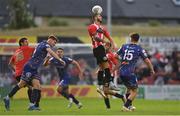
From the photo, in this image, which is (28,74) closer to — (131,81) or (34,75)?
(34,75)

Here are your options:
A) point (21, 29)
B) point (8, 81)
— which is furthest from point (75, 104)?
point (21, 29)

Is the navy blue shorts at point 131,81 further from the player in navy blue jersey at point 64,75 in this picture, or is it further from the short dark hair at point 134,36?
the player in navy blue jersey at point 64,75

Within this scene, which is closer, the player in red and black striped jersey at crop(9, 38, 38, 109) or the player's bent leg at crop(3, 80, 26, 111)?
the player's bent leg at crop(3, 80, 26, 111)

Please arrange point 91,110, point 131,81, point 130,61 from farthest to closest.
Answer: point 91,110
point 130,61
point 131,81

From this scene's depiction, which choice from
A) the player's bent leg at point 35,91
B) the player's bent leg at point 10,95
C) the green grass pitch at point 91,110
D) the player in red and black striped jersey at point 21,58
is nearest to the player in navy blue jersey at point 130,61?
the green grass pitch at point 91,110

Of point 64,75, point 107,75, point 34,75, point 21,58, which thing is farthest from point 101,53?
point 64,75

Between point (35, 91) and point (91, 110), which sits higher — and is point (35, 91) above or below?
above

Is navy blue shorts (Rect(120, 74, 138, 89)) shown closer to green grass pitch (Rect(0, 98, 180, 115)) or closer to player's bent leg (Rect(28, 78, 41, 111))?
green grass pitch (Rect(0, 98, 180, 115))

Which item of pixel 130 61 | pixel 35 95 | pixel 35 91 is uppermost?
pixel 130 61

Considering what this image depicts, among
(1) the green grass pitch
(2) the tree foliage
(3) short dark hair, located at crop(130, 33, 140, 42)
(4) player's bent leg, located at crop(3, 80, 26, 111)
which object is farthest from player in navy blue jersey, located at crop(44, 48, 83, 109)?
(2) the tree foliage

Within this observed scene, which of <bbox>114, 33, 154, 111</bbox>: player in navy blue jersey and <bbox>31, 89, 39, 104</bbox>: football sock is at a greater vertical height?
<bbox>114, 33, 154, 111</bbox>: player in navy blue jersey

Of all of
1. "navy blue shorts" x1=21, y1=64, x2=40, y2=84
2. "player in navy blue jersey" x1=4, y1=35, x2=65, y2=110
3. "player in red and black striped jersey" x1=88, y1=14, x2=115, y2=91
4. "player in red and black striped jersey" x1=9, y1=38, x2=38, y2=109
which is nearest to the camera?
"player in red and black striped jersey" x1=88, y1=14, x2=115, y2=91

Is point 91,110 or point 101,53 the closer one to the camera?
point 101,53

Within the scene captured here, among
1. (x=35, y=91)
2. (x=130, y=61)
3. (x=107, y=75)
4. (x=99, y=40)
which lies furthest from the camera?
(x=35, y=91)
